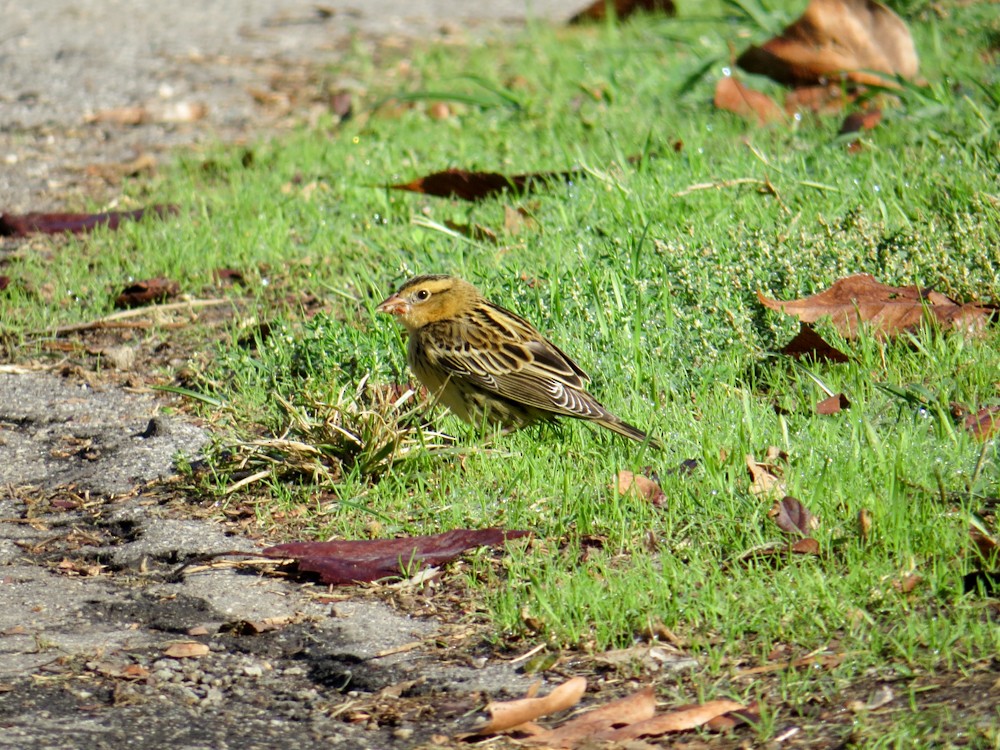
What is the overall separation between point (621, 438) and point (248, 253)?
3361mm

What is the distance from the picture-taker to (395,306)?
21.5 ft

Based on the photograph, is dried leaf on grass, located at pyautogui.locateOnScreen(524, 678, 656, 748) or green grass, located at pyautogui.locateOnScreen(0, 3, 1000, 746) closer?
dried leaf on grass, located at pyautogui.locateOnScreen(524, 678, 656, 748)

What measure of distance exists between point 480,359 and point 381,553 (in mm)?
1450

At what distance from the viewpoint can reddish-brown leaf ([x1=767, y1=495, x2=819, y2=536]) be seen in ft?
15.7

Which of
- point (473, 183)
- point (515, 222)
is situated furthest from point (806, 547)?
point (473, 183)

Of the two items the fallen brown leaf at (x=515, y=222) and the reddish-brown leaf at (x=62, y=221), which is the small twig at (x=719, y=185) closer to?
the fallen brown leaf at (x=515, y=222)

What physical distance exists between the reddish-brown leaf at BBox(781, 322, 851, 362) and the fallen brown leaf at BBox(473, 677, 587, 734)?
2.63m

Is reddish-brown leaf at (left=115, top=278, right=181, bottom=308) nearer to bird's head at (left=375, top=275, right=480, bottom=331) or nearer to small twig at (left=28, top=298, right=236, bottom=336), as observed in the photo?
small twig at (left=28, top=298, right=236, bottom=336)

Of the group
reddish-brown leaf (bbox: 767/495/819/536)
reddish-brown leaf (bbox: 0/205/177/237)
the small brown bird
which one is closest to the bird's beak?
the small brown bird

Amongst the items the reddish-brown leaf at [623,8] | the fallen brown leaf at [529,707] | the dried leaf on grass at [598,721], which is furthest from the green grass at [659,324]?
the reddish-brown leaf at [623,8]

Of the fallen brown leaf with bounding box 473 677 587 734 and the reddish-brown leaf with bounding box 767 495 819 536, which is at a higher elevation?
the reddish-brown leaf with bounding box 767 495 819 536

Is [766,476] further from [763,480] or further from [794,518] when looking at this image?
[794,518]

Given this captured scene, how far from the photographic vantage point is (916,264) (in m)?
6.67

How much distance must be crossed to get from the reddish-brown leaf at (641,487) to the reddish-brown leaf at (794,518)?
1.67 feet
